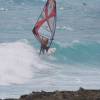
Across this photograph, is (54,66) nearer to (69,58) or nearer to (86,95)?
(69,58)

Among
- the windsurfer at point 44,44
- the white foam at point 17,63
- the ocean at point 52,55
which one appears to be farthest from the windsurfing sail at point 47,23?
the white foam at point 17,63

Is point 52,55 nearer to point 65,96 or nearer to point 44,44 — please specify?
point 44,44

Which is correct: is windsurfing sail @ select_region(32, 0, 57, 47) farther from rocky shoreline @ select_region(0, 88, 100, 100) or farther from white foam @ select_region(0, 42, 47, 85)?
white foam @ select_region(0, 42, 47, 85)

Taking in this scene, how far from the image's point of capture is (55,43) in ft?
200

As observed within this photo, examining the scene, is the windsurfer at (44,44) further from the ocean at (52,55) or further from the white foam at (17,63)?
the white foam at (17,63)

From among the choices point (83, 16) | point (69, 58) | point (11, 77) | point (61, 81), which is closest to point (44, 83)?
point (61, 81)

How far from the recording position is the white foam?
47.0 meters

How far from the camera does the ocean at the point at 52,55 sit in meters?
42.7

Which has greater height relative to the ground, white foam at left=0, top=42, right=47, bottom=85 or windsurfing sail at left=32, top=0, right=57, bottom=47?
white foam at left=0, top=42, right=47, bottom=85

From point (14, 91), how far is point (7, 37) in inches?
930

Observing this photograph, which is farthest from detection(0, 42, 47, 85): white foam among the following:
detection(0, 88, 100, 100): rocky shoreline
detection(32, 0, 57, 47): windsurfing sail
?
detection(0, 88, 100, 100): rocky shoreline

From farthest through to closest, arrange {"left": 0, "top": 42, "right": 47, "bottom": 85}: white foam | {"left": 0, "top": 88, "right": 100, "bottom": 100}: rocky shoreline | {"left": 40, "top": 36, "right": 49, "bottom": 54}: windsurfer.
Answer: {"left": 0, "top": 42, "right": 47, "bottom": 85}: white foam → {"left": 40, "top": 36, "right": 49, "bottom": 54}: windsurfer → {"left": 0, "top": 88, "right": 100, "bottom": 100}: rocky shoreline

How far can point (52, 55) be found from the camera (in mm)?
28250

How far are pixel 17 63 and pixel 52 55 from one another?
26.4m
